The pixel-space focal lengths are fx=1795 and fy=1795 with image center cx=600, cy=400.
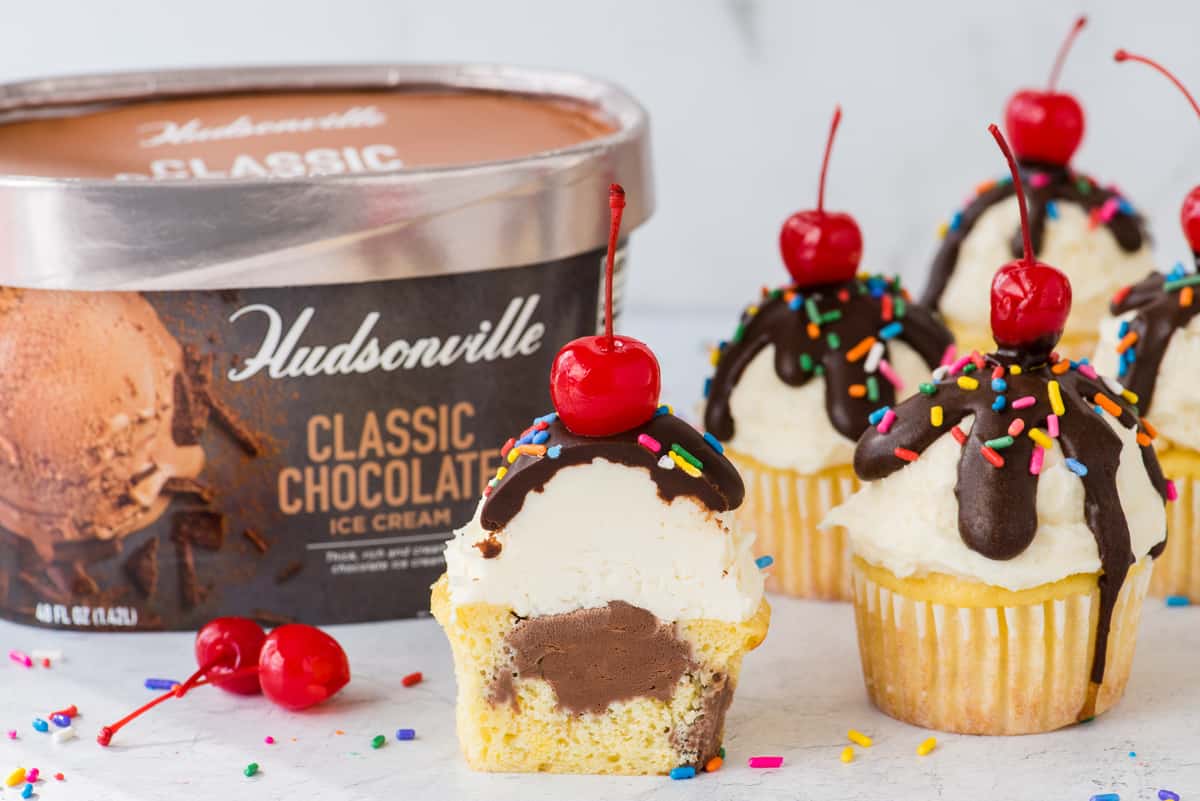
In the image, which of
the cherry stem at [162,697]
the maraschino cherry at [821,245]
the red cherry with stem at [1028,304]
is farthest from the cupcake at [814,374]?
the cherry stem at [162,697]

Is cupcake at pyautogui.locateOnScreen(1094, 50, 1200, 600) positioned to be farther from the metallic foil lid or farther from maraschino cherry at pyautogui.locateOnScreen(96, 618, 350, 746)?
→ maraschino cherry at pyautogui.locateOnScreen(96, 618, 350, 746)

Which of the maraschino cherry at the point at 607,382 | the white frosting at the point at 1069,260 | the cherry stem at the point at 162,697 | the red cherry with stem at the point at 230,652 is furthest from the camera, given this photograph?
the white frosting at the point at 1069,260

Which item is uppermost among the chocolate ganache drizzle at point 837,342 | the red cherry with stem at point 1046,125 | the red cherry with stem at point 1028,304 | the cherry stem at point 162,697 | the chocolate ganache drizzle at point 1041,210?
the red cherry with stem at point 1046,125

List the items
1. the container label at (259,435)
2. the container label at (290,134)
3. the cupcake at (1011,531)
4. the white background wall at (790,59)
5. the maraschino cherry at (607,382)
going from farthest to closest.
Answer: the white background wall at (790,59) → the container label at (290,134) → the container label at (259,435) → the cupcake at (1011,531) → the maraschino cherry at (607,382)

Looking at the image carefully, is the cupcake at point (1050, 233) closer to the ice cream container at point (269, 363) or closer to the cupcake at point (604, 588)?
the ice cream container at point (269, 363)

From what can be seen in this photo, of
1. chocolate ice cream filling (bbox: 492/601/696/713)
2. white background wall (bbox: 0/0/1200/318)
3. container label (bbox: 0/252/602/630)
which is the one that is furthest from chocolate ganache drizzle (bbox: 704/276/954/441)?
white background wall (bbox: 0/0/1200/318)

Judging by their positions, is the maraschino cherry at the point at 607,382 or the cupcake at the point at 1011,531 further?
the cupcake at the point at 1011,531

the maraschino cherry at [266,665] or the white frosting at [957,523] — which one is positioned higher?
the white frosting at [957,523]
